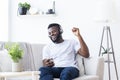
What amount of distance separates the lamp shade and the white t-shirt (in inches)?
27.3

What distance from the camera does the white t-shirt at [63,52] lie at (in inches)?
134

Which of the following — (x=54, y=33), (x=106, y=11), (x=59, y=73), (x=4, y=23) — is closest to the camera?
(x=59, y=73)

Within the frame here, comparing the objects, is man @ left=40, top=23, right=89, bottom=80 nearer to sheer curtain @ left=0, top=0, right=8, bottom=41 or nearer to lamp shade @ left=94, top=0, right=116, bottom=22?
lamp shade @ left=94, top=0, right=116, bottom=22

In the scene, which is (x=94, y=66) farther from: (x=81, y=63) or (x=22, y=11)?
(x=22, y=11)

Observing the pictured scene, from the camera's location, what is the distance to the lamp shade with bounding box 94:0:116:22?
3.87 m

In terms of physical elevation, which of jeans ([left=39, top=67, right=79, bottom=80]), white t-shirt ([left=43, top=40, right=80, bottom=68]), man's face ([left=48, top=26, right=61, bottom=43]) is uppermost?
man's face ([left=48, top=26, right=61, bottom=43])

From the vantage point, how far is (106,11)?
386cm

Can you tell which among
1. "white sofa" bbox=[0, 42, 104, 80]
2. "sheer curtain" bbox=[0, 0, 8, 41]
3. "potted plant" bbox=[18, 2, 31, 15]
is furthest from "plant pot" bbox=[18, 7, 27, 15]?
"white sofa" bbox=[0, 42, 104, 80]

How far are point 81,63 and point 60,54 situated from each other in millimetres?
292

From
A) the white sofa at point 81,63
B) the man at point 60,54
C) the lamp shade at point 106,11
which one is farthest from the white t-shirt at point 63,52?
the lamp shade at point 106,11

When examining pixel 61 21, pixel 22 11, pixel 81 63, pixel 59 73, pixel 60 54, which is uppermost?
pixel 22 11

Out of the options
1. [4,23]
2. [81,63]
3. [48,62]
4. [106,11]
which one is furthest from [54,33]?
[4,23]

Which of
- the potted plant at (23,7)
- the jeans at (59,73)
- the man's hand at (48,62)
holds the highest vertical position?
the potted plant at (23,7)

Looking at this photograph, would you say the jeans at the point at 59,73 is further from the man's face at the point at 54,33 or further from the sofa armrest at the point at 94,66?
the man's face at the point at 54,33
